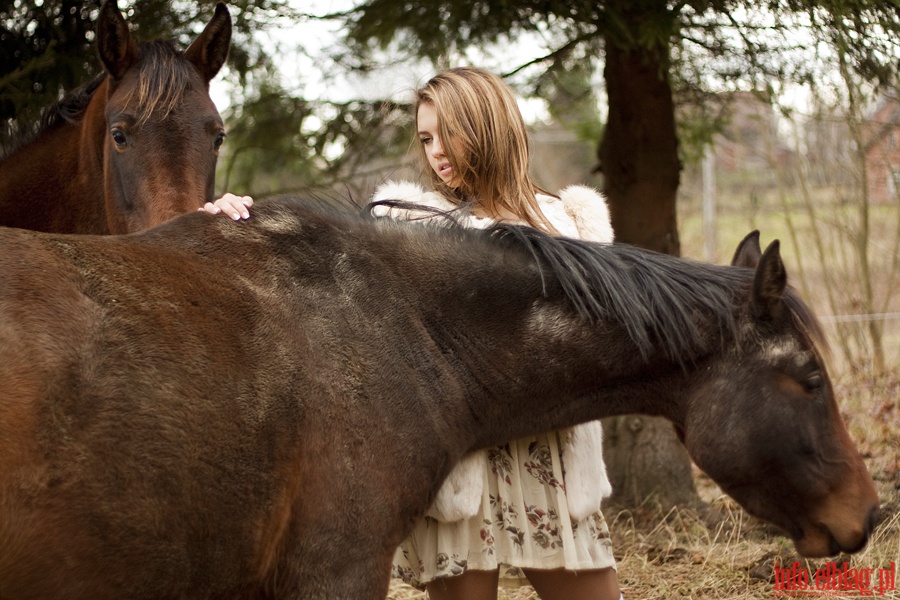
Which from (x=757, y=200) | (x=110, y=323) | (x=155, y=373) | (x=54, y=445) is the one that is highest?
(x=757, y=200)

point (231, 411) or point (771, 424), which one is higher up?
point (231, 411)

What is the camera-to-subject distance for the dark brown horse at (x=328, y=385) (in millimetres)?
1982

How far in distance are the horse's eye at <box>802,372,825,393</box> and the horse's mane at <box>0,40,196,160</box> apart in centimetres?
286

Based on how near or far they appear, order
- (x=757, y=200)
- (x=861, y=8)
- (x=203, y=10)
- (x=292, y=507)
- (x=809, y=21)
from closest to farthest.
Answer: (x=292, y=507), (x=861, y=8), (x=809, y=21), (x=203, y=10), (x=757, y=200)

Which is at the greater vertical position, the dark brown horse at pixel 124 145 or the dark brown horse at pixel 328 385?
the dark brown horse at pixel 124 145

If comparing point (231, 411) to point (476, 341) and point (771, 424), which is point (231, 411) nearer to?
point (476, 341)

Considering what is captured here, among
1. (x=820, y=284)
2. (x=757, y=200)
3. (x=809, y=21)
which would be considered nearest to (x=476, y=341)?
(x=809, y=21)

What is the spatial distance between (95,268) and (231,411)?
0.50m

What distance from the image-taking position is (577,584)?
2.80 meters

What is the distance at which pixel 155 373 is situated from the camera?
2088 mm

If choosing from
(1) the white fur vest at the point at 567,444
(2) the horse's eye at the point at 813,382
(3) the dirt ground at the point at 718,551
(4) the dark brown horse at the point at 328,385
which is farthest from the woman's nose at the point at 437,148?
(3) the dirt ground at the point at 718,551

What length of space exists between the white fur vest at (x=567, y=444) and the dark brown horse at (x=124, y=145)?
1.18 m

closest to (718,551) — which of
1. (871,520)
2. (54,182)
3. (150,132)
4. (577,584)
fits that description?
(577,584)

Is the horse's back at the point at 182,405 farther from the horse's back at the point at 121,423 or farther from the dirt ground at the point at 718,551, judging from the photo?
the dirt ground at the point at 718,551
